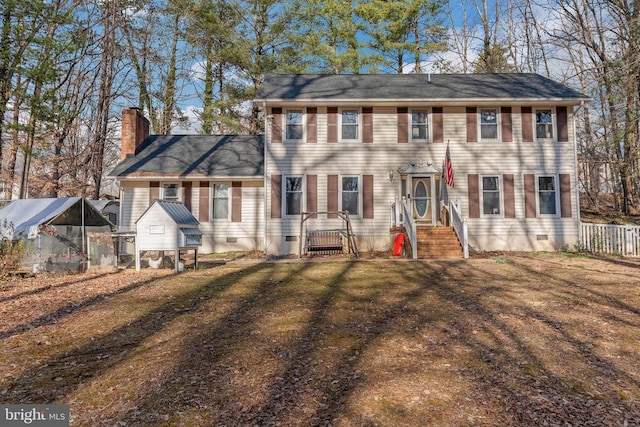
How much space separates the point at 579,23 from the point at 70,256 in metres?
24.4

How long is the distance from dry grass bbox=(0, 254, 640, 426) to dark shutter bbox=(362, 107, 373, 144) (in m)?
7.59

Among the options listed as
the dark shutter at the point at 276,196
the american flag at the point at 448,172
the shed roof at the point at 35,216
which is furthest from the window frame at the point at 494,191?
the shed roof at the point at 35,216

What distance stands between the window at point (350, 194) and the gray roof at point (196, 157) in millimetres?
3762

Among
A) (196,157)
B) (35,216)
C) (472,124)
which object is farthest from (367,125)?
(35,216)

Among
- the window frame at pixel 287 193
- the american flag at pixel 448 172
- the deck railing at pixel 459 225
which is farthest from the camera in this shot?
the window frame at pixel 287 193

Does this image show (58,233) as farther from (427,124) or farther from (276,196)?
(427,124)

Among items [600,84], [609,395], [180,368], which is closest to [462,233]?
[600,84]

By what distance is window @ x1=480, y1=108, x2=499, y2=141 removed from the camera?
49.9 ft

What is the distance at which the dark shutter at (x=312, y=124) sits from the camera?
1512 cm

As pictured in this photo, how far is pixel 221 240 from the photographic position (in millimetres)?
16062

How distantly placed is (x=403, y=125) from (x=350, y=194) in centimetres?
357

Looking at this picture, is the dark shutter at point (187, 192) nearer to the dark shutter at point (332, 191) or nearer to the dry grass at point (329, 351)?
the dark shutter at point (332, 191)

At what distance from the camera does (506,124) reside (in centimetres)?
1510

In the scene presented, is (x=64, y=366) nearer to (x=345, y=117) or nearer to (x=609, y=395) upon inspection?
(x=609, y=395)
